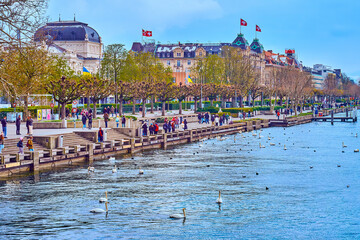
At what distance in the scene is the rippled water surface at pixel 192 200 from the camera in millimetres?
30156

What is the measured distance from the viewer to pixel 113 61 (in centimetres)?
12125

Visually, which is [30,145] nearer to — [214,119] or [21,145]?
[21,145]

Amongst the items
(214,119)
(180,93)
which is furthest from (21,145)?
(180,93)

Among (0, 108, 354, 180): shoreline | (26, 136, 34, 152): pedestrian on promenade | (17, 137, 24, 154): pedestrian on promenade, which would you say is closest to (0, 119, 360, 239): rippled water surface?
(0, 108, 354, 180): shoreline

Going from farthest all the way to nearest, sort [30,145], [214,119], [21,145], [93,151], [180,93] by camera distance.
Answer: [180,93] < [214,119] < [93,151] < [30,145] < [21,145]

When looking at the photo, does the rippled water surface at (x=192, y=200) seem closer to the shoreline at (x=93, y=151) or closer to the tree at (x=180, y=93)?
the shoreline at (x=93, y=151)

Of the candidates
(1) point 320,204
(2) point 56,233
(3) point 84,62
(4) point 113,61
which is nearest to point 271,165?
(1) point 320,204

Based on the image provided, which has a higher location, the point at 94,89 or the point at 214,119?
the point at 94,89

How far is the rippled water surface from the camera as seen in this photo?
3016cm

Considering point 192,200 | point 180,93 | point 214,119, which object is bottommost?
point 192,200

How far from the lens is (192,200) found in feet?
121

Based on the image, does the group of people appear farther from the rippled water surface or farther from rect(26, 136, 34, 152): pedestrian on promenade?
rect(26, 136, 34, 152): pedestrian on promenade

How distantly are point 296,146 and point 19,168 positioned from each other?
38.4 meters

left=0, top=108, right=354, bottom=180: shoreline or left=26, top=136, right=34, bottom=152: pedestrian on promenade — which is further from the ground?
left=26, top=136, right=34, bottom=152: pedestrian on promenade
